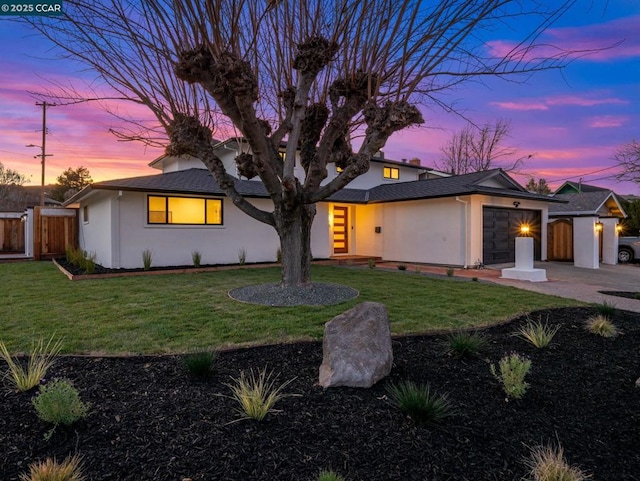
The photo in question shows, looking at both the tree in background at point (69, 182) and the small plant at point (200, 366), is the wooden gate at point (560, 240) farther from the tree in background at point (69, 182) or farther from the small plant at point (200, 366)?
the tree in background at point (69, 182)

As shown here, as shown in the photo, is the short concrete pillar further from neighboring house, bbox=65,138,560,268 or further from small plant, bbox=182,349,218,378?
small plant, bbox=182,349,218,378

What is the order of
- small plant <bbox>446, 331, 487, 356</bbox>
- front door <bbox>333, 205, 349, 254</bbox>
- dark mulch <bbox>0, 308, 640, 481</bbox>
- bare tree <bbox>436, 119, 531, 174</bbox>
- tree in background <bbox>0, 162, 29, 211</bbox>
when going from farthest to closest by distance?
tree in background <bbox>0, 162, 29, 211</bbox> < bare tree <bbox>436, 119, 531, 174</bbox> < front door <bbox>333, 205, 349, 254</bbox> < small plant <bbox>446, 331, 487, 356</bbox> < dark mulch <bbox>0, 308, 640, 481</bbox>

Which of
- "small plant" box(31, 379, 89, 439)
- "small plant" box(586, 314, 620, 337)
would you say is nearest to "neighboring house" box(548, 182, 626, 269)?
"small plant" box(586, 314, 620, 337)

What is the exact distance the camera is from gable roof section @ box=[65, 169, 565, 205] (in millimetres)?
11609

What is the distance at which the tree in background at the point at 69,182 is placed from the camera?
37.7 metres

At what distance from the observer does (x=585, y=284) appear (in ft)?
33.3

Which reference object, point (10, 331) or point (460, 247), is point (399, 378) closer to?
point (10, 331)

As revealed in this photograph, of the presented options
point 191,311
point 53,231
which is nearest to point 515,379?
point 191,311

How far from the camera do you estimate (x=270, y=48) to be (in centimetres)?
647

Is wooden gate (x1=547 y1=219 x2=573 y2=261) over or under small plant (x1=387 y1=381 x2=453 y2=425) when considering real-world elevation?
over

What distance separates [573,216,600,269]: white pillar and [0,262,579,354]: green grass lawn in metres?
8.40

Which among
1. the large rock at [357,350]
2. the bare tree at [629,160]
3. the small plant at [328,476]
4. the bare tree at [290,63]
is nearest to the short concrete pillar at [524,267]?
the bare tree at [290,63]

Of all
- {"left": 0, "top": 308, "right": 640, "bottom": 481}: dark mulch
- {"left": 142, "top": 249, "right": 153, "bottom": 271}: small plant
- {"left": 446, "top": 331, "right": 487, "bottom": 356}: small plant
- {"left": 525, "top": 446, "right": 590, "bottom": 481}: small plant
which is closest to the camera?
{"left": 525, "top": 446, "right": 590, "bottom": 481}: small plant

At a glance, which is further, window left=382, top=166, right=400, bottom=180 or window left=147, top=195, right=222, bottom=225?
window left=382, top=166, right=400, bottom=180
